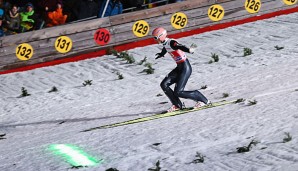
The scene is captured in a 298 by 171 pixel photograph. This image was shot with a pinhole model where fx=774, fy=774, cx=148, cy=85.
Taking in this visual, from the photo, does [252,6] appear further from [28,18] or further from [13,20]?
[13,20]

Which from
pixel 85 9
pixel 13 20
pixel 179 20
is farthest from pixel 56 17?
pixel 179 20

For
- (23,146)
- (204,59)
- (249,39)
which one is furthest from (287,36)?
(23,146)

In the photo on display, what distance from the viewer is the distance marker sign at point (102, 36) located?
1972cm

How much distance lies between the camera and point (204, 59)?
18.5 m

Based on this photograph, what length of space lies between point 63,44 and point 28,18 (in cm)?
108

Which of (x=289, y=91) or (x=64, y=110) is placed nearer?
(x=289, y=91)

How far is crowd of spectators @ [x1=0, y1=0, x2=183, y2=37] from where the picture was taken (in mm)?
19109

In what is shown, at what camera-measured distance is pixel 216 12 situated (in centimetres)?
2075

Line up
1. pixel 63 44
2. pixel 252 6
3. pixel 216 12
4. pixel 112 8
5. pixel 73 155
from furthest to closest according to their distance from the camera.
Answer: pixel 252 6 < pixel 216 12 < pixel 112 8 < pixel 63 44 < pixel 73 155

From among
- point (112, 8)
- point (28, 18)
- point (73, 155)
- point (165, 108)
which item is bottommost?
point (165, 108)

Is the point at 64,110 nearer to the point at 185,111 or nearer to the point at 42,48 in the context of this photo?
the point at 185,111

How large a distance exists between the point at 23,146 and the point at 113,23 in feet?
25.2

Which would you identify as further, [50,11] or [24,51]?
[50,11]

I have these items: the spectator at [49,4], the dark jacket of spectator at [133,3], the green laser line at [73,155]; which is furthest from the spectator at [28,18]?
the green laser line at [73,155]
